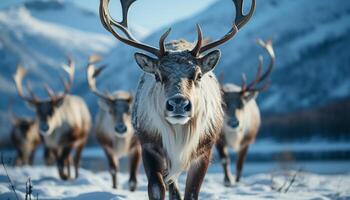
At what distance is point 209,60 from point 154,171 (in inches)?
51.2

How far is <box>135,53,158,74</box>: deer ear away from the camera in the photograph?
5.03m

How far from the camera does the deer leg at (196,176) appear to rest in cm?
505

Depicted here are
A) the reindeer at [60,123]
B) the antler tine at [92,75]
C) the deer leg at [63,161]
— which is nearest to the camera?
the antler tine at [92,75]

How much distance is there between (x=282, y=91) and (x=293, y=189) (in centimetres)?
11470

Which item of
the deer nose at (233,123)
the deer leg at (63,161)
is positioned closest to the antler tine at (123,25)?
the deer nose at (233,123)

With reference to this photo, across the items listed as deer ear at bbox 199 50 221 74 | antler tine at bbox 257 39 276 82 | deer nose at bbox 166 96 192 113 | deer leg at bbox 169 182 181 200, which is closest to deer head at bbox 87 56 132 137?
antler tine at bbox 257 39 276 82

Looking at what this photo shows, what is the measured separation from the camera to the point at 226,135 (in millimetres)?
9000

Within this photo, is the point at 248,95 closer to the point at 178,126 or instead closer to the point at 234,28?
the point at 234,28

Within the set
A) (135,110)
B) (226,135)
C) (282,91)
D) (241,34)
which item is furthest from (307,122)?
(241,34)

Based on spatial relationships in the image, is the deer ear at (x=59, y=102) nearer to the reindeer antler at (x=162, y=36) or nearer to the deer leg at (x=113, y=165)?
the deer leg at (x=113, y=165)

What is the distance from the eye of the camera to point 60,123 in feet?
35.0

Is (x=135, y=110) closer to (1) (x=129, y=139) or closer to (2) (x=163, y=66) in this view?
(2) (x=163, y=66)

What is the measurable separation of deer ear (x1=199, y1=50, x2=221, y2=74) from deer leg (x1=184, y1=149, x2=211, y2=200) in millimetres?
913

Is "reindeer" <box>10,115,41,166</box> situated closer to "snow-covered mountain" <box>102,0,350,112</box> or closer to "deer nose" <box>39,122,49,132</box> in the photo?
"deer nose" <box>39,122,49,132</box>
